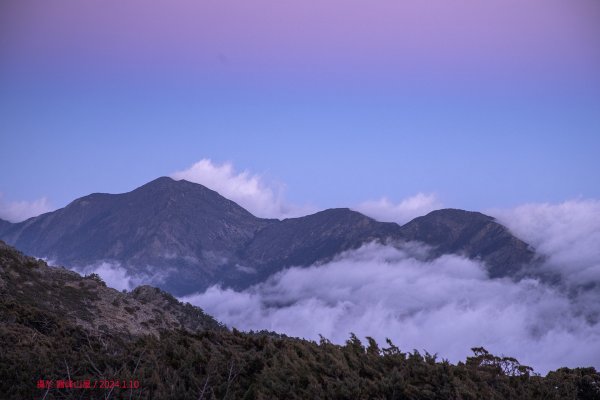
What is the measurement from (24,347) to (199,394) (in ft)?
19.9

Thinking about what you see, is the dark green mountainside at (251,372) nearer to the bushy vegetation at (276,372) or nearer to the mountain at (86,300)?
the bushy vegetation at (276,372)

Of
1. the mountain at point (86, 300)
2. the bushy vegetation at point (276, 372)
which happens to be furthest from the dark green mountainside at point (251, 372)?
the mountain at point (86, 300)

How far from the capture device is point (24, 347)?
13922mm

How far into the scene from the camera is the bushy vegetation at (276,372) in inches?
408

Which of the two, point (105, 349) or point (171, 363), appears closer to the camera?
point (171, 363)

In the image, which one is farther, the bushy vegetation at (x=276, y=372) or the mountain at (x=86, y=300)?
the mountain at (x=86, y=300)

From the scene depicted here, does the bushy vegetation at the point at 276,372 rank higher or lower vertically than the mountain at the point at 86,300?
lower

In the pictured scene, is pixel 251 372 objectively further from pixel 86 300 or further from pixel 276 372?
pixel 86 300

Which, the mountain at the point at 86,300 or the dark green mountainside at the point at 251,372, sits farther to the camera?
the mountain at the point at 86,300

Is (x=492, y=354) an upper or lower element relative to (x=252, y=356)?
upper

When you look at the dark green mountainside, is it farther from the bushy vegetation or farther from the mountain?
the mountain

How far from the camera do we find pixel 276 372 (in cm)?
1107

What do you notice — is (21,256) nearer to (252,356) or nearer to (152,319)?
(152,319)

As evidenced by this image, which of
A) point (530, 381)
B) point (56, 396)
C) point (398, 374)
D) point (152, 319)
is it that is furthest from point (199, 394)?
point (152, 319)
